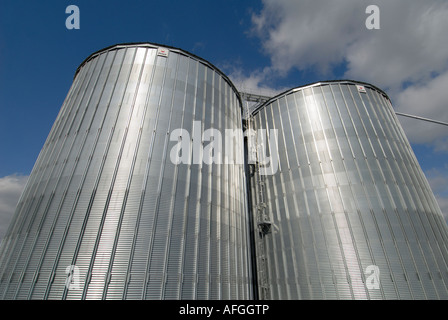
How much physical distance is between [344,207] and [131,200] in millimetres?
15690

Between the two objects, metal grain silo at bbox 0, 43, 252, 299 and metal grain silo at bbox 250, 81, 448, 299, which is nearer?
metal grain silo at bbox 0, 43, 252, 299

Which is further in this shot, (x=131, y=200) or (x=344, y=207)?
(x=344, y=207)

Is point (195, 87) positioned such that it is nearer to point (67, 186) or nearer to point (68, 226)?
point (67, 186)

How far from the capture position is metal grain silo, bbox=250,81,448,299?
15.6m

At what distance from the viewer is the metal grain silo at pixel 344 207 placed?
51.3 feet

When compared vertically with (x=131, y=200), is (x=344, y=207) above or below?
above

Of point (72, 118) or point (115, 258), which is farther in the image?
point (72, 118)

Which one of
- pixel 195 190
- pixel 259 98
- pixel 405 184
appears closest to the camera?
pixel 195 190

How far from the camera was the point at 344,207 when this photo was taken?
18.0 m

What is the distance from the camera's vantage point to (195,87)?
20625 mm

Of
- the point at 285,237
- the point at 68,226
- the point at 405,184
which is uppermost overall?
the point at 405,184

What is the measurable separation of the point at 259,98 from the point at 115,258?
25.3 m

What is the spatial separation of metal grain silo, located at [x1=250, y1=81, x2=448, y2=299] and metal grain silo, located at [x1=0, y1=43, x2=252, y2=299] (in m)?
3.86

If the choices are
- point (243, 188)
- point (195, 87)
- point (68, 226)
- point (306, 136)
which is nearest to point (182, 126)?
point (195, 87)
